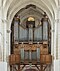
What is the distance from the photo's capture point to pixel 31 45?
100 ft

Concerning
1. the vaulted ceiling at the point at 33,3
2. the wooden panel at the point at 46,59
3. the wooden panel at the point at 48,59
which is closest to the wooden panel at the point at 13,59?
the wooden panel at the point at 46,59

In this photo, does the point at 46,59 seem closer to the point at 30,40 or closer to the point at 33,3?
the point at 30,40

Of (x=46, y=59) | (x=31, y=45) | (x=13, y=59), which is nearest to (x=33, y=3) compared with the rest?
(x=31, y=45)

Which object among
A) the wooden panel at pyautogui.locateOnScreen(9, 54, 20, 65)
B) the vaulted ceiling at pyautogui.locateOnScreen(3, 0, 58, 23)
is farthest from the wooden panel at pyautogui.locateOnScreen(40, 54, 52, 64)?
the vaulted ceiling at pyautogui.locateOnScreen(3, 0, 58, 23)

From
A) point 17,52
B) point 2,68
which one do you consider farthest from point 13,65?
point 2,68

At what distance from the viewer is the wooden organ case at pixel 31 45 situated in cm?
2889

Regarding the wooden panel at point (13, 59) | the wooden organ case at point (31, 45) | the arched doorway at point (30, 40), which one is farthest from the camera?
the arched doorway at point (30, 40)

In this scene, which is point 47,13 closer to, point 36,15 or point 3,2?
point 36,15

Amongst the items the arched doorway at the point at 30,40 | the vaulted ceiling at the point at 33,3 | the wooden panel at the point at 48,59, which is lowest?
the wooden panel at the point at 48,59

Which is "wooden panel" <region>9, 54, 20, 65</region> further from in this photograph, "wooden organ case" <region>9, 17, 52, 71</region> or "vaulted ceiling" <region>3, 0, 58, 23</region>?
"vaulted ceiling" <region>3, 0, 58, 23</region>

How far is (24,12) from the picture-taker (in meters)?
33.4

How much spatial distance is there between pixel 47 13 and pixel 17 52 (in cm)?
455

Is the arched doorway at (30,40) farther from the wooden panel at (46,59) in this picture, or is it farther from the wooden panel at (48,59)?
the wooden panel at (48,59)

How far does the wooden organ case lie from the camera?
1137 inches
